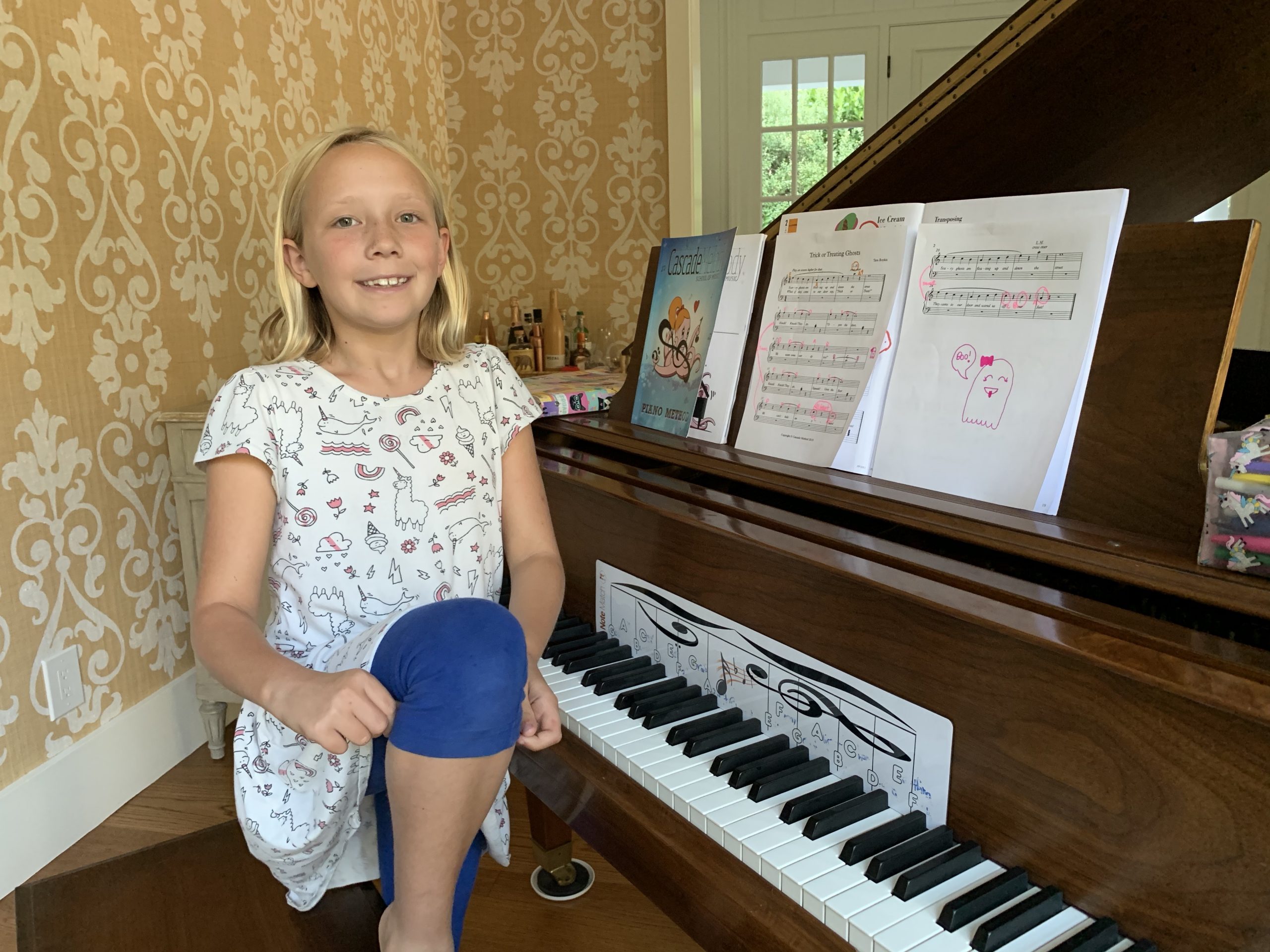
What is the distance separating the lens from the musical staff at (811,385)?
3.75 feet

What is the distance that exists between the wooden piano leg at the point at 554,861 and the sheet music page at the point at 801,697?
2.12ft

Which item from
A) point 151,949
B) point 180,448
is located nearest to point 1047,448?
point 151,949

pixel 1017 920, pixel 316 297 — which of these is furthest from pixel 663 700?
pixel 316 297

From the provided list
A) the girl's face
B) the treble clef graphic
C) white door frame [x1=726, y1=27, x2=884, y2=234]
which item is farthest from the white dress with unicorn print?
white door frame [x1=726, y1=27, x2=884, y2=234]

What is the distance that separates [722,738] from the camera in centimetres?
97

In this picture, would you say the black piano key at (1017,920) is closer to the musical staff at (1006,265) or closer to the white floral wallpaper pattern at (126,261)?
the musical staff at (1006,265)

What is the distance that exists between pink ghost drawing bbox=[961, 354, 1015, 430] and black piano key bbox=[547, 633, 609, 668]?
54 cm

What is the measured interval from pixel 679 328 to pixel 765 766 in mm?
768

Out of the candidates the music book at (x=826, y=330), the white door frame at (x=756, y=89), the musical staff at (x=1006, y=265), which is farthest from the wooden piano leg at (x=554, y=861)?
the white door frame at (x=756, y=89)

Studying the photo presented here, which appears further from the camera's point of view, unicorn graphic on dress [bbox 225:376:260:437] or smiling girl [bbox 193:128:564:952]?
unicorn graphic on dress [bbox 225:376:260:437]

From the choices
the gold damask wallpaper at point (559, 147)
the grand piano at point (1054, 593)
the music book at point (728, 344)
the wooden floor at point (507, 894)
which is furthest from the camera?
the gold damask wallpaper at point (559, 147)

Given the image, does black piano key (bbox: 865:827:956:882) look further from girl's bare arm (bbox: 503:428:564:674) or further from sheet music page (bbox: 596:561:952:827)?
girl's bare arm (bbox: 503:428:564:674)

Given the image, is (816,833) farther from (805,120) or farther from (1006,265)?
(805,120)

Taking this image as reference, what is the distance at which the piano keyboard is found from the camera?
27.0 inches
